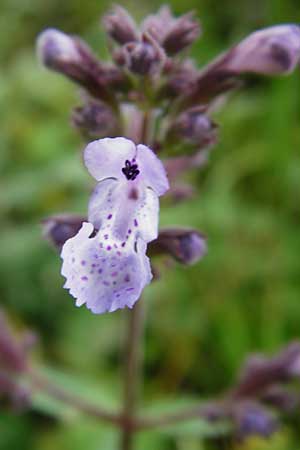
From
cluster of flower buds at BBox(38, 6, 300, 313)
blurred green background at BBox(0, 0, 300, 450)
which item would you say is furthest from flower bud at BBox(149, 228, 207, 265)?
blurred green background at BBox(0, 0, 300, 450)

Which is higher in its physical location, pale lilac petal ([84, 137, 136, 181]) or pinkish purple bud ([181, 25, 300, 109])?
pinkish purple bud ([181, 25, 300, 109])

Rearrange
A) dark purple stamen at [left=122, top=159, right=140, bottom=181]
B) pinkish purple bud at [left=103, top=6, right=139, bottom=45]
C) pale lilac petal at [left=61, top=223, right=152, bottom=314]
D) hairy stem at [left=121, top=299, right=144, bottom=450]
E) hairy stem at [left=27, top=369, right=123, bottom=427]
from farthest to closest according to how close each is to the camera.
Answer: hairy stem at [left=27, top=369, right=123, bottom=427], hairy stem at [left=121, top=299, right=144, bottom=450], pinkish purple bud at [left=103, top=6, right=139, bottom=45], dark purple stamen at [left=122, top=159, right=140, bottom=181], pale lilac petal at [left=61, top=223, right=152, bottom=314]

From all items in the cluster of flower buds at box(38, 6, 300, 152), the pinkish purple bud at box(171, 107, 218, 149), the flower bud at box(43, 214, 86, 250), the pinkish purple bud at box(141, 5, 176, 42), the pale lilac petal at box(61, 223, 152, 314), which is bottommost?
the pale lilac petal at box(61, 223, 152, 314)

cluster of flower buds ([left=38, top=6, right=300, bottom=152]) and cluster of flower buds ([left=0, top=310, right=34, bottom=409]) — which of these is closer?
cluster of flower buds ([left=38, top=6, right=300, bottom=152])

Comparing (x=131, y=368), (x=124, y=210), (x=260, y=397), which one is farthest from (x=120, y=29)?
(x=260, y=397)

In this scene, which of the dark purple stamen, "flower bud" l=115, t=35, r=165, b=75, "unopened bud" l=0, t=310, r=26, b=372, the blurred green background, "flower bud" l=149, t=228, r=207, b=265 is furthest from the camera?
the blurred green background

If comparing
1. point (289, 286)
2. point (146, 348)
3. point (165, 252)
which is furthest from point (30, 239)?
point (165, 252)

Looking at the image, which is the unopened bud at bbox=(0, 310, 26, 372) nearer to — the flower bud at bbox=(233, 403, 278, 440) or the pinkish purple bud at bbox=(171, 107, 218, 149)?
the flower bud at bbox=(233, 403, 278, 440)

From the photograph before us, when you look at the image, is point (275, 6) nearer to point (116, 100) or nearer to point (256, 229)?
point (256, 229)
